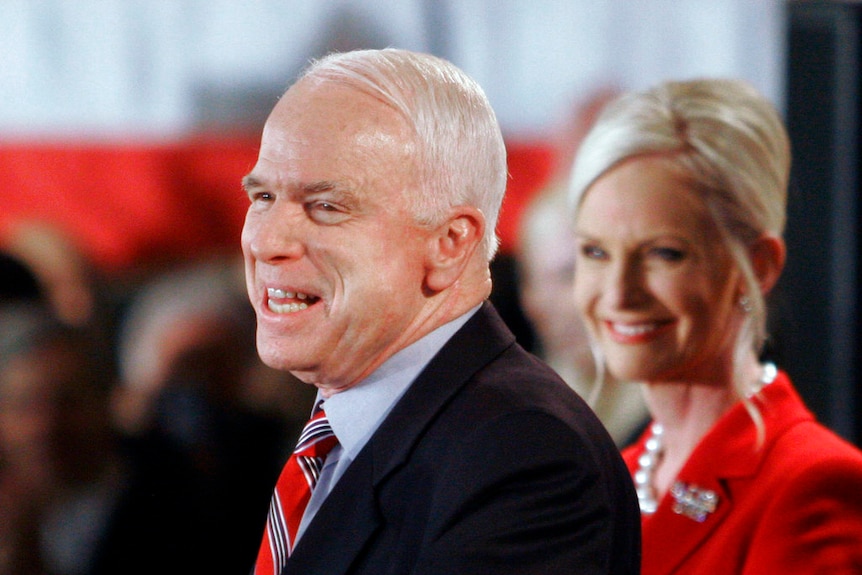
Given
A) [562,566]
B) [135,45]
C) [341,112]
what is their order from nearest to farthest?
1. [562,566]
2. [341,112]
3. [135,45]

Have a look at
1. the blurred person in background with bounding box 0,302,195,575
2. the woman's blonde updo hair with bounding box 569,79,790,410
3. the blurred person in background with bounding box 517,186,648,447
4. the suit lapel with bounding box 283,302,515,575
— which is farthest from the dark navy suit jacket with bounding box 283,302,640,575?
the blurred person in background with bounding box 517,186,648,447

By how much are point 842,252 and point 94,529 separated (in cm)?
275

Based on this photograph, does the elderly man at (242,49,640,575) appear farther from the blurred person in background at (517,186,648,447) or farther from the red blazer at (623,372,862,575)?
the blurred person in background at (517,186,648,447)

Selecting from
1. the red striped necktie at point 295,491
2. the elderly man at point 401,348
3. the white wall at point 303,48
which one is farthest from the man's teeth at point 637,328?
the white wall at point 303,48

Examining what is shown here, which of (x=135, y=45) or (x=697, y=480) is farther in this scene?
(x=135, y=45)

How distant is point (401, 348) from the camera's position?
1.18 meters

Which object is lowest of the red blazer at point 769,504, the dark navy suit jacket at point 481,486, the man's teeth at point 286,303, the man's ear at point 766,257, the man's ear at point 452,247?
the red blazer at point 769,504

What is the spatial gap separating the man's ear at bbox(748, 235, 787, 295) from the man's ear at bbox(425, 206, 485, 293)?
31.2 inches

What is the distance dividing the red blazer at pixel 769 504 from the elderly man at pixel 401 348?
0.45 meters

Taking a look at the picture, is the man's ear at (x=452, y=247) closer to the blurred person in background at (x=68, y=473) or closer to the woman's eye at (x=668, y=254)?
the woman's eye at (x=668, y=254)

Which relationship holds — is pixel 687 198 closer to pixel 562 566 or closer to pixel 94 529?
pixel 562 566

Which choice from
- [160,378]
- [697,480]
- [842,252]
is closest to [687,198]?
[697,480]

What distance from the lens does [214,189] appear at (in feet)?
9.71

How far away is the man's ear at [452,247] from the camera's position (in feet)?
3.87
